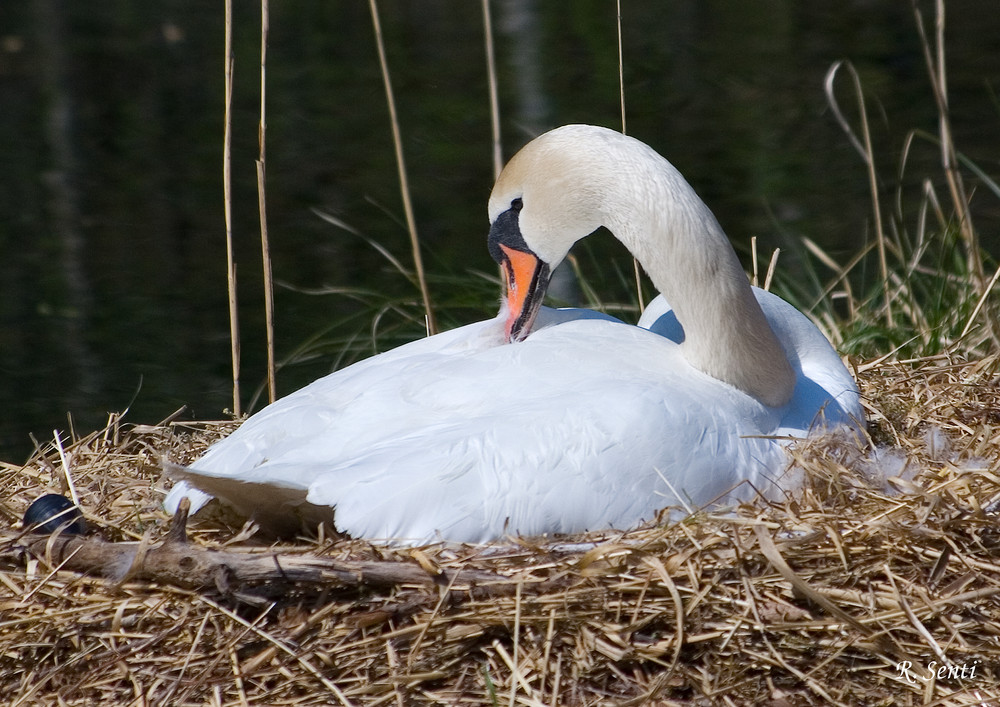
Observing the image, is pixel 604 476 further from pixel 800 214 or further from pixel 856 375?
pixel 800 214

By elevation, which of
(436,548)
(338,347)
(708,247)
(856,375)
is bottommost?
(338,347)

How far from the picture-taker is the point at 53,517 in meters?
2.55

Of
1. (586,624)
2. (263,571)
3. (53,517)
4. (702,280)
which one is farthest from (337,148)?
(586,624)

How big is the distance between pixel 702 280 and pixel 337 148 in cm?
707

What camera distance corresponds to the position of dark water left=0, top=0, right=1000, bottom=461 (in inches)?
257

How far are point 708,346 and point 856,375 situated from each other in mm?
967

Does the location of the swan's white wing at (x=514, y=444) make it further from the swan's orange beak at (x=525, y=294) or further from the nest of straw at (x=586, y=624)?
the swan's orange beak at (x=525, y=294)

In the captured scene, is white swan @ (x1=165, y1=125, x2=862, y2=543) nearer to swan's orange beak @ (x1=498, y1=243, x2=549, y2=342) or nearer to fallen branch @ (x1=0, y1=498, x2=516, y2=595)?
swan's orange beak @ (x1=498, y1=243, x2=549, y2=342)

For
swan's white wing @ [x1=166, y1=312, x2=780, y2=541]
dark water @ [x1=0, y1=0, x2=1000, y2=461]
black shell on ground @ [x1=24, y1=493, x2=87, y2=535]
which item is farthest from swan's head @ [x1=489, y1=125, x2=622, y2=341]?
dark water @ [x1=0, y1=0, x2=1000, y2=461]

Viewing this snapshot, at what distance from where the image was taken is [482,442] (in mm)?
2480

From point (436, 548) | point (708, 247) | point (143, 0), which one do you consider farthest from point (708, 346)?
point (143, 0)

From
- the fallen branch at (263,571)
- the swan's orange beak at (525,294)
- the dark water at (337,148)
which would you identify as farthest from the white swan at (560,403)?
the dark water at (337,148)

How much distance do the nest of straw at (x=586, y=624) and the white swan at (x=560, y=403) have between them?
10 cm

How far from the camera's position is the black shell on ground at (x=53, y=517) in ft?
8.33
